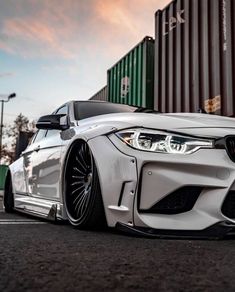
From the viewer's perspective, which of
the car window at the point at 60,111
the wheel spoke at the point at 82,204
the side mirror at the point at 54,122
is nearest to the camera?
the wheel spoke at the point at 82,204

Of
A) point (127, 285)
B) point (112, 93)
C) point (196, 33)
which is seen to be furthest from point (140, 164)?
point (112, 93)

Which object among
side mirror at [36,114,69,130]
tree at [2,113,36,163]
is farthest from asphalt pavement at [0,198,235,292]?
tree at [2,113,36,163]

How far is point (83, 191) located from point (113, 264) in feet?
4.61

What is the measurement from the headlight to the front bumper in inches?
1.7

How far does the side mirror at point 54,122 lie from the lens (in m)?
3.89

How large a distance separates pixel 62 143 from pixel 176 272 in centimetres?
215

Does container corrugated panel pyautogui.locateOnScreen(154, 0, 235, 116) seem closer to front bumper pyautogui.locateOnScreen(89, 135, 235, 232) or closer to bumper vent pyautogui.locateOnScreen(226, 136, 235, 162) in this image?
bumper vent pyautogui.locateOnScreen(226, 136, 235, 162)

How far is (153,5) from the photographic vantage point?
369 inches

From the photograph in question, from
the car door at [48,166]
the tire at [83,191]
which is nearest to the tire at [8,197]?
the car door at [48,166]

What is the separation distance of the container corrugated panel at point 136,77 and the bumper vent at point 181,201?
257 inches

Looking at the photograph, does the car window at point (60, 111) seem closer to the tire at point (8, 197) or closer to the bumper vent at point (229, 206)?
the tire at point (8, 197)

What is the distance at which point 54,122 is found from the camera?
390cm

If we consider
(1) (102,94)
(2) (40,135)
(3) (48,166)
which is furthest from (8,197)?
(1) (102,94)

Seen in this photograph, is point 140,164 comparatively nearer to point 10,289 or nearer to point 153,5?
point 10,289
